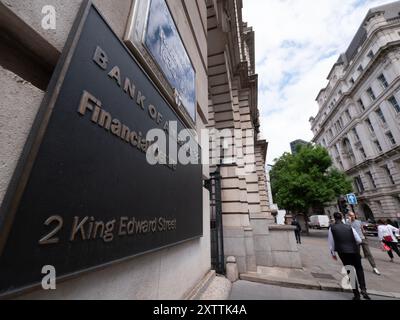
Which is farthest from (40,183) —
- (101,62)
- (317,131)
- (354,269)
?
(317,131)

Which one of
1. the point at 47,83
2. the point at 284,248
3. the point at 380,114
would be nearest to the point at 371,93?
the point at 380,114

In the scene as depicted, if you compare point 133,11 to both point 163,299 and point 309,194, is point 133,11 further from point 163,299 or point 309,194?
point 309,194

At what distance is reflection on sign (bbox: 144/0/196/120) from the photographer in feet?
7.50

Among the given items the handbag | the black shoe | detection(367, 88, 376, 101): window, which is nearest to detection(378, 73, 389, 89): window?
detection(367, 88, 376, 101): window

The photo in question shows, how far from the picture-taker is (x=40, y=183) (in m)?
0.89

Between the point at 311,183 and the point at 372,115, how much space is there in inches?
791

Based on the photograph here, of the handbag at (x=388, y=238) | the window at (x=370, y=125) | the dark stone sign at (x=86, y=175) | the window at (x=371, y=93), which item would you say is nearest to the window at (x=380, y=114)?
the window at (x=370, y=125)

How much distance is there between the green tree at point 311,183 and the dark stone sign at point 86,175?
25202 millimetres

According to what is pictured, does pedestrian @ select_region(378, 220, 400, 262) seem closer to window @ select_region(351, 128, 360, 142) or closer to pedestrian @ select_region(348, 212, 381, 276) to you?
pedestrian @ select_region(348, 212, 381, 276)

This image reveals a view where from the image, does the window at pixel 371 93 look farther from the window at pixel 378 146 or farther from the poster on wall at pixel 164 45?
the poster on wall at pixel 164 45

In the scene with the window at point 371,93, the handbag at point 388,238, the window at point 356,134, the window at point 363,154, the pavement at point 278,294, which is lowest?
the pavement at point 278,294

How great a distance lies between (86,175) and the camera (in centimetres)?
113

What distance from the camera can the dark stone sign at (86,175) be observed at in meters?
0.83

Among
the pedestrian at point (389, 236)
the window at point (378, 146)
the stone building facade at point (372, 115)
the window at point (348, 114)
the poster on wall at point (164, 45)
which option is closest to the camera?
the poster on wall at point (164, 45)
